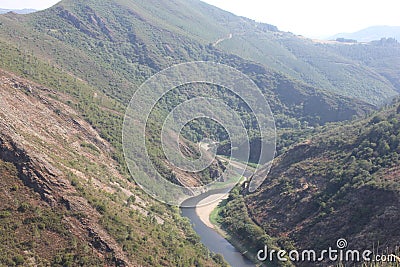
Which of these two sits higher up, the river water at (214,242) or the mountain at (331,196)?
the mountain at (331,196)

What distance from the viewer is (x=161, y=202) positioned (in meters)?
47.8

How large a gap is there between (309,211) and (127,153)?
2372 cm

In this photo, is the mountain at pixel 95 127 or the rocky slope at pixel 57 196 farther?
the mountain at pixel 95 127

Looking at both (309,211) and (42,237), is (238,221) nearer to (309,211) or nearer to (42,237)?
(309,211)

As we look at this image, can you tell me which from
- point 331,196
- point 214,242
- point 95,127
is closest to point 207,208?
point 214,242

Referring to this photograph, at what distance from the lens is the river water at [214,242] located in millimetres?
40469

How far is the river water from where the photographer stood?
40.5m

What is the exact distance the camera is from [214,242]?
4438 cm

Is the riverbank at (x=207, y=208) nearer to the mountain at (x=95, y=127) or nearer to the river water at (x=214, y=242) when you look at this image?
the river water at (x=214, y=242)

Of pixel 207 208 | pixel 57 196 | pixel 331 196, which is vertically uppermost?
pixel 331 196

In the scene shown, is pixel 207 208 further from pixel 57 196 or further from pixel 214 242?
pixel 57 196

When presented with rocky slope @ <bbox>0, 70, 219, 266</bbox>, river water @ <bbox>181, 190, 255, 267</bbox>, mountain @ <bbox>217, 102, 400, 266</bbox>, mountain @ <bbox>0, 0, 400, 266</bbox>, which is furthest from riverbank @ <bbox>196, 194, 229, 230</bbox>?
rocky slope @ <bbox>0, 70, 219, 266</bbox>

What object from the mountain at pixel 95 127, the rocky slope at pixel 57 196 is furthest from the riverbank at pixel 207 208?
the rocky slope at pixel 57 196

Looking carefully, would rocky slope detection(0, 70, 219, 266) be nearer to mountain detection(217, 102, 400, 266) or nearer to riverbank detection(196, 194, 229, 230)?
riverbank detection(196, 194, 229, 230)
